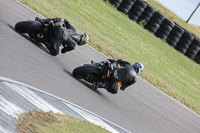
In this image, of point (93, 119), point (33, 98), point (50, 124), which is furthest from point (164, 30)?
point (50, 124)

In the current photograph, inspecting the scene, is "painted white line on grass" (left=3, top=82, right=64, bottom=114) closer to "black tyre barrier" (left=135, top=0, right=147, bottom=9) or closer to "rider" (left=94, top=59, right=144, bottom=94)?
"rider" (left=94, top=59, right=144, bottom=94)

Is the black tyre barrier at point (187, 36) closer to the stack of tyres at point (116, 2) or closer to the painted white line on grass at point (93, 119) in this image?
the stack of tyres at point (116, 2)

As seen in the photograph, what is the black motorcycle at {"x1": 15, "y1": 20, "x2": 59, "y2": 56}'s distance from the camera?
9.69 metres

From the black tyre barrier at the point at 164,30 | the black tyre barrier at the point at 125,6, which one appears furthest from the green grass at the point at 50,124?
the black tyre barrier at the point at 164,30

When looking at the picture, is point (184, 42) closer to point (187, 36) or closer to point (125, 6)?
point (187, 36)

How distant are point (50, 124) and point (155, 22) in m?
18.5

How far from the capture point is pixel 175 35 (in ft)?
77.4

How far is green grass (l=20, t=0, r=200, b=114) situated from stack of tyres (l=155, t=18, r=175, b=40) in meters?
0.45

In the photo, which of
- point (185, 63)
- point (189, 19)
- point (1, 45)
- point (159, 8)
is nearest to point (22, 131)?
point (1, 45)

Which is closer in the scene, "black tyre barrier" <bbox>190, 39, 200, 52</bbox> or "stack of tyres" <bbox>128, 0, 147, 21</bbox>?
"stack of tyres" <bbox>128, 0, 147, 21</bbox>

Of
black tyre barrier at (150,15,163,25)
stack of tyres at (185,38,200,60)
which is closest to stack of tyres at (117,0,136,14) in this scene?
black tyre barrier at (150,15,163,25)

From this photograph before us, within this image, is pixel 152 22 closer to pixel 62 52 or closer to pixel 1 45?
pixel 62 52

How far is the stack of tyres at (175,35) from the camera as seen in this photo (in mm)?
23391

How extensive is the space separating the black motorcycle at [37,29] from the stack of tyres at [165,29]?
47.5 feet
